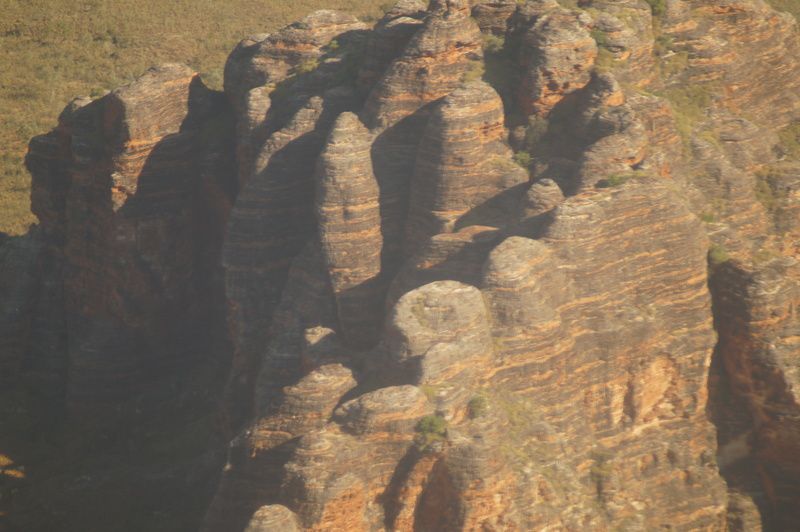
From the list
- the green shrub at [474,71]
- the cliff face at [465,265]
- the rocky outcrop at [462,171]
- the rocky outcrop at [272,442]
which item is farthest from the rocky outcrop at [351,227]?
the rocky outcrop at [272,442]

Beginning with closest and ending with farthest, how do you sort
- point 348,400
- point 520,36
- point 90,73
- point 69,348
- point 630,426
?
point 348,400 < point 630,426 < point 520,36 < point 69,348 < point 90,73

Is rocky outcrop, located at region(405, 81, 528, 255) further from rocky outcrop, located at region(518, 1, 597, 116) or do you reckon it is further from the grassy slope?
the grassy slope

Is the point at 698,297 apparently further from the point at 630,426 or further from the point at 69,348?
the point at 69,348

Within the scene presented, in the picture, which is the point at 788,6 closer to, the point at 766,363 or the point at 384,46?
the point at 384,46

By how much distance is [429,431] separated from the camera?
38.2 m

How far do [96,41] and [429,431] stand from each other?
7315 cm

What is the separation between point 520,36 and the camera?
1988 inches

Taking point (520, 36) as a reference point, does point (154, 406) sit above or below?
below

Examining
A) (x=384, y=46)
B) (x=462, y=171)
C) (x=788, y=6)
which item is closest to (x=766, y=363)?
(x=462, y=171)

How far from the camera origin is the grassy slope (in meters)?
95.0

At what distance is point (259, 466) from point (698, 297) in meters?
16.4

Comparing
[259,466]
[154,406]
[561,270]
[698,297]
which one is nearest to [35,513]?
[154,406]

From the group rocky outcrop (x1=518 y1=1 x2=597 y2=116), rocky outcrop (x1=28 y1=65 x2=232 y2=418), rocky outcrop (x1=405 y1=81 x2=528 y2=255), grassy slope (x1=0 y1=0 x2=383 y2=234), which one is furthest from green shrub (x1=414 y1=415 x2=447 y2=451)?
grassy slope (x1=0 y1=0 x2=383 y2=234)

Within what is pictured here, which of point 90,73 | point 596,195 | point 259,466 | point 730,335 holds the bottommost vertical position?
point 259,466
